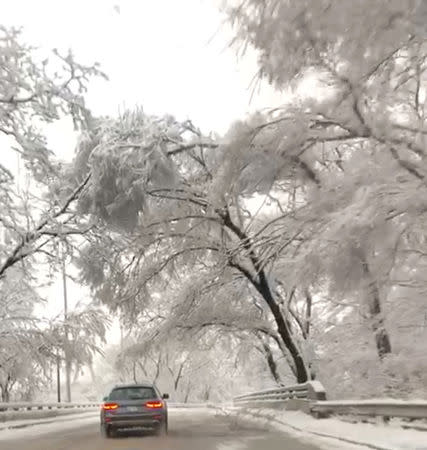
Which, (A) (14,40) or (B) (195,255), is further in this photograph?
(B) (195,255)

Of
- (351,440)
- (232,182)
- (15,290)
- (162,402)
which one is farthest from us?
(15,290)

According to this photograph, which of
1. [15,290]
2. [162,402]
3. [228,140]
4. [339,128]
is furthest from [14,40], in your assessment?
[15,290]

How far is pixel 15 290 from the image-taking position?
1378 inches

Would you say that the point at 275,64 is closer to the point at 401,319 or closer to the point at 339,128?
the point at 339,128

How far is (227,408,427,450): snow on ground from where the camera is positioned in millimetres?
9445

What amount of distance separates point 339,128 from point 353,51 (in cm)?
423

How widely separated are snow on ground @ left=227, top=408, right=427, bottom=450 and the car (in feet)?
10.7

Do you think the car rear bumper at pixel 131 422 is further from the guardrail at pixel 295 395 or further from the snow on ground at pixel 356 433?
the guardrail at pixel 295 395

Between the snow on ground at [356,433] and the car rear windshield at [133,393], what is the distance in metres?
3.63

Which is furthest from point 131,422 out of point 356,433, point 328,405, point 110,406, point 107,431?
point 356,433

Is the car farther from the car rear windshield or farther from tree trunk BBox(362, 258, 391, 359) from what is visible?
tree trunk BBox(362, 258, 391, 359)

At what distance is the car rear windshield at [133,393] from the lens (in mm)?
17594

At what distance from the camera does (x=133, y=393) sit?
1784 centimetres

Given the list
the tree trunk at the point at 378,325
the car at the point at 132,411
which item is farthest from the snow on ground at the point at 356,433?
the car at the point at 132,411
